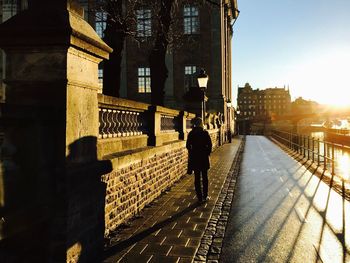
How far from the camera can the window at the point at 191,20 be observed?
29.4 metres

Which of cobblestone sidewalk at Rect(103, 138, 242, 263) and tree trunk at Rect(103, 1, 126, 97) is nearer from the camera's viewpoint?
cobblestone sidewalk at Rect(103, 138, 242, 263)

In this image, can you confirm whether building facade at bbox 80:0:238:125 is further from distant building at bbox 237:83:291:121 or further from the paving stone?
distant building at bbox 237:83:291:121

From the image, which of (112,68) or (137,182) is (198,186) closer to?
(137,182)

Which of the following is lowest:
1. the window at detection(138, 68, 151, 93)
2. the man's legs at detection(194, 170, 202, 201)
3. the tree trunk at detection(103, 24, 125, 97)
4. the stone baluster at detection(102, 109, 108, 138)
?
the man's legs at detection(194, 170, 202, 201)

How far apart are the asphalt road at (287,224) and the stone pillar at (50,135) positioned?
1929 mm

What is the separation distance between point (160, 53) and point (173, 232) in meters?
9.29

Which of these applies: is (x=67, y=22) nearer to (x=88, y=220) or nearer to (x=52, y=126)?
(x=52, y=126)

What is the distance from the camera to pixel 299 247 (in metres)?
4.70

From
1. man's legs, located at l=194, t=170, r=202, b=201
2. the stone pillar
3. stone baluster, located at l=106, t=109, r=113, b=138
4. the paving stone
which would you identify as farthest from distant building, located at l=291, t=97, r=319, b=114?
the stone pillar

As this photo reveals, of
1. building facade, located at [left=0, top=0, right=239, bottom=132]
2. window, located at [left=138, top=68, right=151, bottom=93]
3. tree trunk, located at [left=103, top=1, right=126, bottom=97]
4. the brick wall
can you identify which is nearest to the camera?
the brick wall

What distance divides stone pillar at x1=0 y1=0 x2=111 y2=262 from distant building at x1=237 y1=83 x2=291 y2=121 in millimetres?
144800

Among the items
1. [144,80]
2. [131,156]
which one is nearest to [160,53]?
[131,156]

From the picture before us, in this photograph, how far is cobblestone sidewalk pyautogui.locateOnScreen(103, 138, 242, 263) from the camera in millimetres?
4391

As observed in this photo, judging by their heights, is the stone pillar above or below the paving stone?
above
